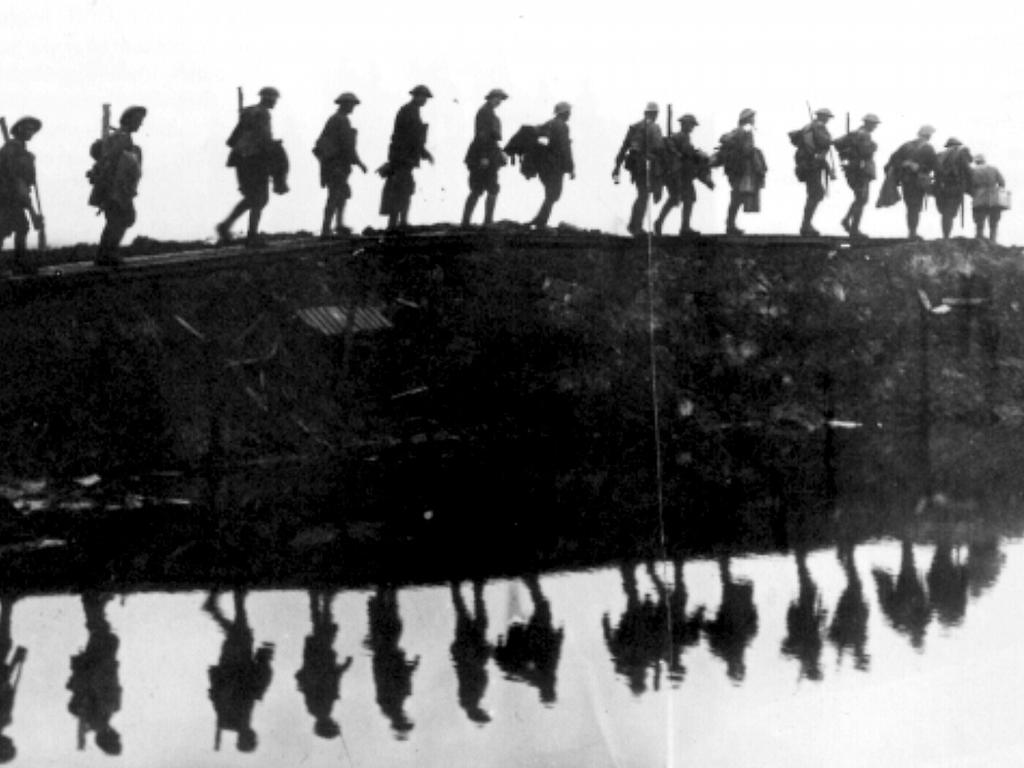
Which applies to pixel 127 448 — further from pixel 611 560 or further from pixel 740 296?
pixel 740 296

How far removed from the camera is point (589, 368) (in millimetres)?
15219

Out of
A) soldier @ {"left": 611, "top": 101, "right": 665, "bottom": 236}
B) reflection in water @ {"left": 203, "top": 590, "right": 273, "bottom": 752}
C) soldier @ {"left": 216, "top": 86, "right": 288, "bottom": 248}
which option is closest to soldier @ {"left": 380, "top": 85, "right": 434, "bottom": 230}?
soldier @ {"left": 216, "top": 86, "right": 288, "bottom": 248}

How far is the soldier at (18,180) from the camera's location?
40.7 ft

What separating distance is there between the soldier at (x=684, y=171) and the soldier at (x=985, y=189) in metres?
4.35

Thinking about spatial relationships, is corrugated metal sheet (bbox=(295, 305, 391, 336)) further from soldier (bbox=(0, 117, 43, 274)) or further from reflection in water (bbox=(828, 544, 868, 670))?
reflection in water (bbox=(828, 544, 868, 670))

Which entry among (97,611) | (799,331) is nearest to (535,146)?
(799,331)

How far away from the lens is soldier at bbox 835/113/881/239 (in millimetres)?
18078

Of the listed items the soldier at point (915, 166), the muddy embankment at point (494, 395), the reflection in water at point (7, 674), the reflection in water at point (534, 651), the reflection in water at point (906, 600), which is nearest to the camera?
the reflection in water at point (7, 674)

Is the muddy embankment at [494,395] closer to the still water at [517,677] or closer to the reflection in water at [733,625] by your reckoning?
the still water at [517,677]

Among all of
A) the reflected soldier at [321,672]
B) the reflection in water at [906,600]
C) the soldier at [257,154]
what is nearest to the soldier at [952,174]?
the reflection in water at [906,600]

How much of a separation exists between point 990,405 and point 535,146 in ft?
23.2

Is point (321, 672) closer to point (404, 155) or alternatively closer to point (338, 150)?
point (338, 150)

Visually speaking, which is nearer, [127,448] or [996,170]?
[127,448]

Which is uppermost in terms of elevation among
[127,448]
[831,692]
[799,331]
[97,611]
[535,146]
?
[535,146]
